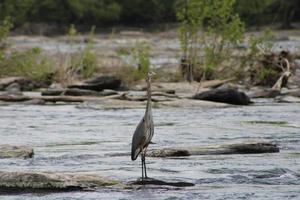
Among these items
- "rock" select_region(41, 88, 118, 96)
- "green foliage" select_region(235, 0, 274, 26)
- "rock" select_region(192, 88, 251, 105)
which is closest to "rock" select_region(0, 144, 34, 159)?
"rock" select_region(192, 88, 251, 105)

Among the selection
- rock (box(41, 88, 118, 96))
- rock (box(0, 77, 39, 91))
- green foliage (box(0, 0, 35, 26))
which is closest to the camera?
rock (box(41, 88, 118, 96))

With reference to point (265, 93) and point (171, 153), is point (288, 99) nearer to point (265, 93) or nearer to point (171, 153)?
point (265, 93)

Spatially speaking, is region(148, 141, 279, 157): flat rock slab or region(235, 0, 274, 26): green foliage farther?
region(235, 0, 274, 26): green foliage

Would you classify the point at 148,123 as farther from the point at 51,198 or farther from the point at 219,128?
the point at 219,128

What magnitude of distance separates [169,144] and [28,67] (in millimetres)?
14765

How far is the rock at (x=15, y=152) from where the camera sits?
1326cm

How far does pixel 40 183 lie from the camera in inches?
405

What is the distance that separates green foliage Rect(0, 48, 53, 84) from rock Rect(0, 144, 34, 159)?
49.7 ft

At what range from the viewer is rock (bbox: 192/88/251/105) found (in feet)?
74.2

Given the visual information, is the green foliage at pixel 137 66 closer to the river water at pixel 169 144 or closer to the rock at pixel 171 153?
the river water at pixel 169 144

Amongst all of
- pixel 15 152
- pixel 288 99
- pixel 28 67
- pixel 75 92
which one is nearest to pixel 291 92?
pixel 288 99

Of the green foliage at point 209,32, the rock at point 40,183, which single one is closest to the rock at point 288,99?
the green foliage at point 209,32

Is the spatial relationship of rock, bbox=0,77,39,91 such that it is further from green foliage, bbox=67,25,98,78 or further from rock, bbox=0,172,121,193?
rock, bbox=0,172,121,193

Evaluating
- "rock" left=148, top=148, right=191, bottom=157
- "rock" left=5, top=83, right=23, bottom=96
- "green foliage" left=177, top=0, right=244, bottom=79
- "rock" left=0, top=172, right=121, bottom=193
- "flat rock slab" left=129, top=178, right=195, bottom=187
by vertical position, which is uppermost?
"green foliage" left=177, top=0, right=244, bottom=79
